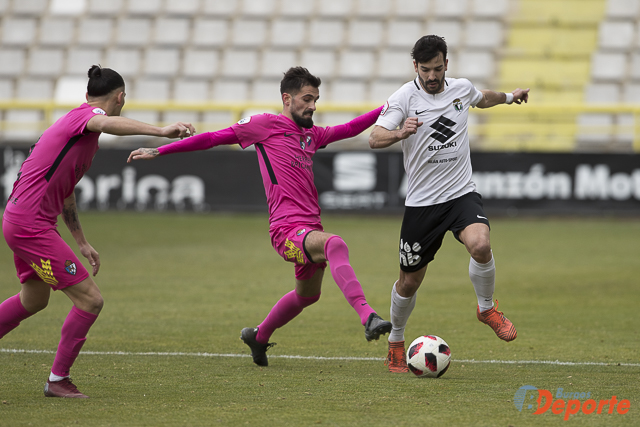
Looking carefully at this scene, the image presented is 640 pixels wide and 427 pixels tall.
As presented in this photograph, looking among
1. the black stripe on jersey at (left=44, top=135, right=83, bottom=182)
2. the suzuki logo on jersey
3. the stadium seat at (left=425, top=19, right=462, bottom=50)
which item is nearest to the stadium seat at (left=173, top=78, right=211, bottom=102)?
the stadium seat at (left=425, top=19, right=462, bottom=50)

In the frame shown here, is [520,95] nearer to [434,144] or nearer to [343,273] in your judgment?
[434,144]

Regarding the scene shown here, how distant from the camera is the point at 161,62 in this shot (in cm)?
2203

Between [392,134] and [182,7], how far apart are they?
1887 centimetres

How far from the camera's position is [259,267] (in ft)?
38.3

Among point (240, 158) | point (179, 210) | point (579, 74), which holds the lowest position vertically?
point (179, 210)

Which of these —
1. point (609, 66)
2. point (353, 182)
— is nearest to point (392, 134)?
point (353, 182)

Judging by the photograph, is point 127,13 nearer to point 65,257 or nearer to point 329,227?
point 329,227

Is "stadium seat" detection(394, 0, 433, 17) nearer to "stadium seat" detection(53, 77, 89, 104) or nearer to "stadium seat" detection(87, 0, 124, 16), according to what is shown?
"stadium seat" detection(87, 0, 124, 16)

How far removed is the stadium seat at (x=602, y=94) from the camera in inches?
771

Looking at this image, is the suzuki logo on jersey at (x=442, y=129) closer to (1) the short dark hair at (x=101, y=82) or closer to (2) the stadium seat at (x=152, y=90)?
(1) the short dark hair at (x=101, y=82)

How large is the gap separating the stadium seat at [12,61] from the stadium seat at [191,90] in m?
4.43

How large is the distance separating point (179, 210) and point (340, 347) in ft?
36.6

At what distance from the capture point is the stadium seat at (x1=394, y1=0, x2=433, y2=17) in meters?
22.1

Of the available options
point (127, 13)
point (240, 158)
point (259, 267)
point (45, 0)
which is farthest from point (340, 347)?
point (45, 0)
